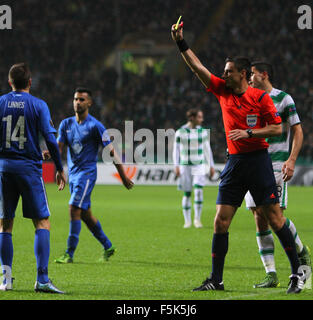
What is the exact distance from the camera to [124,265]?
9008 millimetres

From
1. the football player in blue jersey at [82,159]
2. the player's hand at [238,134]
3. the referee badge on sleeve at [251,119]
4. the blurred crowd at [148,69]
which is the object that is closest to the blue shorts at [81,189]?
the football player in blue jersey at [82,159]

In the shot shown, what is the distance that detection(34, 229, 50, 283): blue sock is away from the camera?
650cm

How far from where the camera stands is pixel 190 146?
14.7 metres

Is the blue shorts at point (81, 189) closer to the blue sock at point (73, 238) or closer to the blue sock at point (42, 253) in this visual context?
the blue sock at point (73, 238)

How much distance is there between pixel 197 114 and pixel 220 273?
796cm

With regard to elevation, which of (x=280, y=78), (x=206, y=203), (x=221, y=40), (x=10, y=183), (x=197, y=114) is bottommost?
(x=206, y=203)

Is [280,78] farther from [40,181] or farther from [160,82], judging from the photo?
[40,181]

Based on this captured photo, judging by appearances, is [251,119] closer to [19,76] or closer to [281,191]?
[281,191]

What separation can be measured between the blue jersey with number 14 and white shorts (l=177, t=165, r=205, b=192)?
316 inches

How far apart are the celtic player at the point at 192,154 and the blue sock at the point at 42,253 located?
793 cm

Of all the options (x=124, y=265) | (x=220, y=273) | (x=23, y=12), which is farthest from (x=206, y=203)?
(x=23, y=12)

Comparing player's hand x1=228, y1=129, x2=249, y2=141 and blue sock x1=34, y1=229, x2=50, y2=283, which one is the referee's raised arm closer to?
player's hand x1=228, y1=129, x2=249, y2=141

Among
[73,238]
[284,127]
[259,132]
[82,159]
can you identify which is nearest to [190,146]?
[82,159]

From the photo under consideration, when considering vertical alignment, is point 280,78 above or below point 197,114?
above
